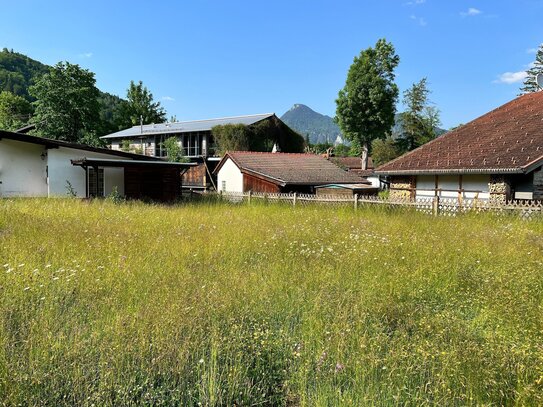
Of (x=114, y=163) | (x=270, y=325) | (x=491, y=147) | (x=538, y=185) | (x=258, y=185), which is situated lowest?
(x=270, y=325)

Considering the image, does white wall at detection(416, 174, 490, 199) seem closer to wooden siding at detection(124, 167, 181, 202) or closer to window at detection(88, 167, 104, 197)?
wooden siding at detection(124, 167, 181, 202)

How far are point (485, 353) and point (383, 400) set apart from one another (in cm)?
112

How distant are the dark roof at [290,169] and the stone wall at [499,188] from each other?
11.8 m

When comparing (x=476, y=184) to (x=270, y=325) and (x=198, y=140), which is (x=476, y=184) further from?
(x=198, y=140)

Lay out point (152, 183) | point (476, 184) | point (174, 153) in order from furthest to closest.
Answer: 1. point (174, 153)
2. point (152, 183)
3. point (476, 184)

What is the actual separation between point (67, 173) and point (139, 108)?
47.1m

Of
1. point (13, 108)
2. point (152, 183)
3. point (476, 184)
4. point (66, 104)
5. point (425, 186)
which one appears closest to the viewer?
point (476, 184)

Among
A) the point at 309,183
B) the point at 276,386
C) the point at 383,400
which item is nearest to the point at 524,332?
the point at 383,400

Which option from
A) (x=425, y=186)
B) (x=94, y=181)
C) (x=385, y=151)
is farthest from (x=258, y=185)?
(x=385, y=151)

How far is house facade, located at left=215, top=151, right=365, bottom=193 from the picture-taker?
2466 cm

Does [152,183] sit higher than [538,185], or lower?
higher

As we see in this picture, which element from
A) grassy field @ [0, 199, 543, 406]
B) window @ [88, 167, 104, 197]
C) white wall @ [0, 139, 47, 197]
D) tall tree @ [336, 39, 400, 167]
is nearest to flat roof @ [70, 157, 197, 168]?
window @ [88, 167, 104, 197]

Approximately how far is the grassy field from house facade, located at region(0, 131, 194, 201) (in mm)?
14031

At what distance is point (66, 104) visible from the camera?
39.4 metres
